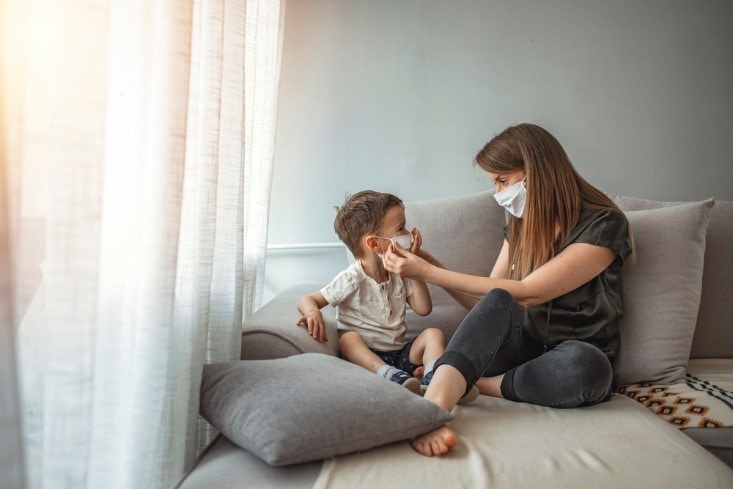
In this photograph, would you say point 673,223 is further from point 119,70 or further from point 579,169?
point 119,70

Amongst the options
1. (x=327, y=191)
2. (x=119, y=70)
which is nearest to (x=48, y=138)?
(x=119, y=70)

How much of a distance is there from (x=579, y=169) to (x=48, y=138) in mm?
2088

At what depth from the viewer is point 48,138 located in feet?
2.88

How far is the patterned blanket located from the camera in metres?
1.54

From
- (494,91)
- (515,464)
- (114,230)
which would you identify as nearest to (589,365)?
(515,464)

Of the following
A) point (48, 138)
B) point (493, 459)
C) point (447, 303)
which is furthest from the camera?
point (447, 303)

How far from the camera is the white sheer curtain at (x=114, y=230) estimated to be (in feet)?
2.71

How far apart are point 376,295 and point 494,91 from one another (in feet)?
3.50

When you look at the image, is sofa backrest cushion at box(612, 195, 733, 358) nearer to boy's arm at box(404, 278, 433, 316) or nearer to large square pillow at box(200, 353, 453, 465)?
boy's arm at box(404, 278, 433, 316)

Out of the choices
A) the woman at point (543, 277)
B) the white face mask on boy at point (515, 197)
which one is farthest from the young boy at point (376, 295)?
the white face mask on boy at point (515, 197)

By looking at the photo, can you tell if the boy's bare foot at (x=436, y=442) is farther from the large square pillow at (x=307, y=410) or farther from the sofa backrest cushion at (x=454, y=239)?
the sofa backrest cushion at (x=454, y=239)

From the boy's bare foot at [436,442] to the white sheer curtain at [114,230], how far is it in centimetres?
44

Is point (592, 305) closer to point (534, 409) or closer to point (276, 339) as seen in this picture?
point (534, 409)

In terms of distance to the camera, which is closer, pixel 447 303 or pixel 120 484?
pixel 120 484
